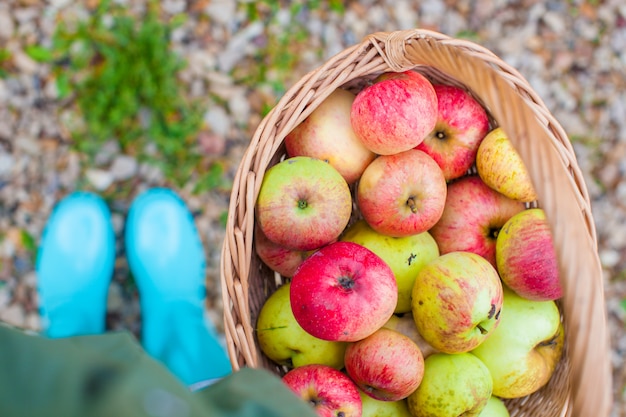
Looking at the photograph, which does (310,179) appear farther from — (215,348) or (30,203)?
(30,203)

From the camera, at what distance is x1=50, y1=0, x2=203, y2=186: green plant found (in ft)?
4.86

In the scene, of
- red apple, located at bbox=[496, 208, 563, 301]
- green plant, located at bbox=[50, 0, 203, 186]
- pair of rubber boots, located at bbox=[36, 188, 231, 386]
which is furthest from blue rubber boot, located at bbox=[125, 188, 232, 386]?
red apple, located at bbox=[496, 208, 563, 301]

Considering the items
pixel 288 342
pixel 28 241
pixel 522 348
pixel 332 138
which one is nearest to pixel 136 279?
pixel 28 241

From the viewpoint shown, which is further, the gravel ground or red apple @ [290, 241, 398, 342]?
the gravel ground

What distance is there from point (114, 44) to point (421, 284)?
1081 millimetres

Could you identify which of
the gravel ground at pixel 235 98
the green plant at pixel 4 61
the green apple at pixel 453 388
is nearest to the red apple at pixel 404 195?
the green apple at pixel 453 388

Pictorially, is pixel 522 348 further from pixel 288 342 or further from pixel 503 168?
pixel 288 342

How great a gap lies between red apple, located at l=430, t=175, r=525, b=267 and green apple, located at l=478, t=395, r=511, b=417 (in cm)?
27

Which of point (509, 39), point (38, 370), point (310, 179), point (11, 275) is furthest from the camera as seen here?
point (509, 39)

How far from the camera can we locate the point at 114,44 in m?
1.50

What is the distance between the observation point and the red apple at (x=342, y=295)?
91cm

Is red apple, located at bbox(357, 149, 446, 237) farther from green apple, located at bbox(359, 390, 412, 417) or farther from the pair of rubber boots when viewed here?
the pair of rubber boots

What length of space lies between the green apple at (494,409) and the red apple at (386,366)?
0.67 ft

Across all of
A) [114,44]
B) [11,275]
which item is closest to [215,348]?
[11,275]
